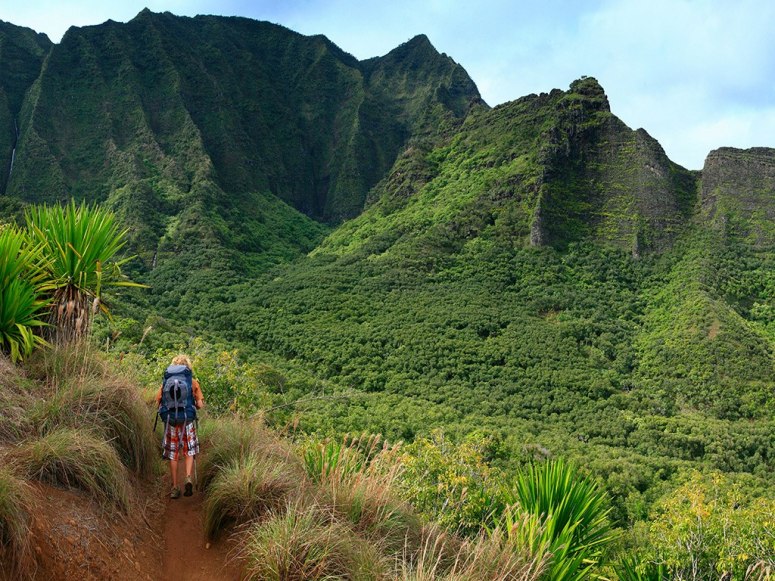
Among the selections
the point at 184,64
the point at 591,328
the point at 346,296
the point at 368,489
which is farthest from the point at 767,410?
the point at 184,64

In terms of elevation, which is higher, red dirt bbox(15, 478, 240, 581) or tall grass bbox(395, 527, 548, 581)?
tall grass bbox(395, 527, 548, 581)

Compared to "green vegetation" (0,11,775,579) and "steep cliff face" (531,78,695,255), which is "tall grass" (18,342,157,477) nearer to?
"green vegetation" (0,11,775,579)

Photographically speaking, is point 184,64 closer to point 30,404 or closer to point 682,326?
point 682,326

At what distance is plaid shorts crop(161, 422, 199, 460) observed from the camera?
15.1 feet

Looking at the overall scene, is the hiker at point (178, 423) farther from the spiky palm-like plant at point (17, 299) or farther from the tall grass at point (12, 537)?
the tall grass at point (12, 537)

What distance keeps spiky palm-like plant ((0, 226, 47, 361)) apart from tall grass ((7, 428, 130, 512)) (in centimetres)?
151

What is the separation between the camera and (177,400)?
477 cm

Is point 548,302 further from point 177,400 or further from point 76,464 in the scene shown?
point 76,464

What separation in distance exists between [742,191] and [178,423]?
57167 millimetres

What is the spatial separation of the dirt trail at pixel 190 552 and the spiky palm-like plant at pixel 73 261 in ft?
7.60

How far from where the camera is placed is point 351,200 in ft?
335

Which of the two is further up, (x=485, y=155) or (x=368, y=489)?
(x=485, y=155)

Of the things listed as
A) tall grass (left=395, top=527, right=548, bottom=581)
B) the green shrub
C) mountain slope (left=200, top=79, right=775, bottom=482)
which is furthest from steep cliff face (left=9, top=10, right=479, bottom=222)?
tall grass (left=395, top=527, right=548, bottom=581)

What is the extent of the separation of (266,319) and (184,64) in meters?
71.3
